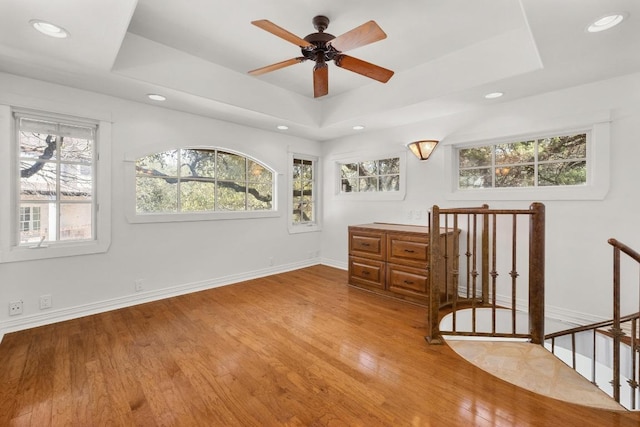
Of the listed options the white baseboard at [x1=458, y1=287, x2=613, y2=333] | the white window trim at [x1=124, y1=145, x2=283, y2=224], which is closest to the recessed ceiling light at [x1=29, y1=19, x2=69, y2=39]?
the white window trim at [x1=124, y1=145, x2=283, y2=224]

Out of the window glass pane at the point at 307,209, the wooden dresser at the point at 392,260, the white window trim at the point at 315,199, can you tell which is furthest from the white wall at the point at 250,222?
the window glass pane at the point at 307,209

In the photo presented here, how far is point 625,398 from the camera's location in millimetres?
2967

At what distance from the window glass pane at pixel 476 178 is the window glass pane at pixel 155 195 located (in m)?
3.77

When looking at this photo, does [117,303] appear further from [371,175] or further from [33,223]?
[371,175]

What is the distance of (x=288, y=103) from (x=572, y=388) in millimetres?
3964

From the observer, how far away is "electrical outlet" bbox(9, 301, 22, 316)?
2637mm

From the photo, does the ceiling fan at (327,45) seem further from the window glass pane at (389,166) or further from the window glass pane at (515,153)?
the window glass pane at (389,166)

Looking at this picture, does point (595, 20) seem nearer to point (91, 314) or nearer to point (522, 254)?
point (522, 254)

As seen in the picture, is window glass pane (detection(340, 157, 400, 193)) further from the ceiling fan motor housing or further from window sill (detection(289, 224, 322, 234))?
the ceiling fan motor housing

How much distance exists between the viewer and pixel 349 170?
5.09m

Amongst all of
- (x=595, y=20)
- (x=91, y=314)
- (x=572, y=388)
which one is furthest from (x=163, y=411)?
(x=595, y=20)

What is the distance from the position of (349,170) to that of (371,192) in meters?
0.64

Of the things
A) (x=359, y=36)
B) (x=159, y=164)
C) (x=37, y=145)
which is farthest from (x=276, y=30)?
(x=37, y=145)

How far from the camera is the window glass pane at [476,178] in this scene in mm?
3568
